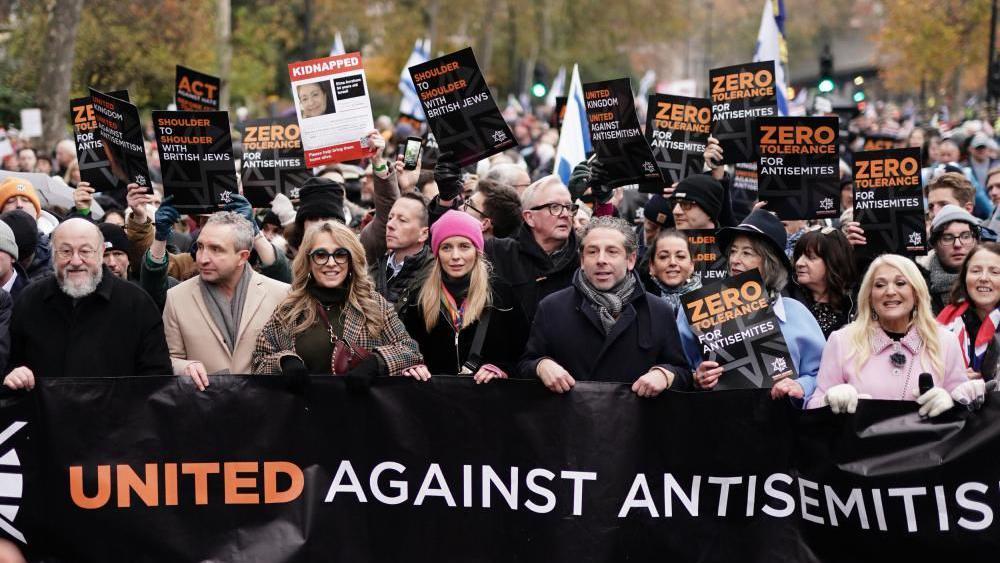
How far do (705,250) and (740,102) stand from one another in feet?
7.75

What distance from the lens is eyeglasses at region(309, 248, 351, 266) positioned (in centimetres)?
656

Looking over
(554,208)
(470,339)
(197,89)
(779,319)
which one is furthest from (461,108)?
(779,319)

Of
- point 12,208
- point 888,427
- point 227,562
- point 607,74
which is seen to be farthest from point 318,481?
point 607,74

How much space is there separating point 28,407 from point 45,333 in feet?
1.24

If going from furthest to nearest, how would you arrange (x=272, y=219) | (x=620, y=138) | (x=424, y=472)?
(x=272, y=219) → (x=620, y=138) → (x=424, y=472)

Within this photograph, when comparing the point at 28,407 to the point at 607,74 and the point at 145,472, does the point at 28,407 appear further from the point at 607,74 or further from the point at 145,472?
the point at 607,74

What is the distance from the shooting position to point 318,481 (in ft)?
20.9

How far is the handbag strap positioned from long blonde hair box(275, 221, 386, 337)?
463 mm

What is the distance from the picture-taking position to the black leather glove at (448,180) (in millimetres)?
8664

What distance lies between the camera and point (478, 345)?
672 centimetres

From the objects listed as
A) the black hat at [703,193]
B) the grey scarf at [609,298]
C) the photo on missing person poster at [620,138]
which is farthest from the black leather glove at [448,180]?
the grey scarf at [609,298]

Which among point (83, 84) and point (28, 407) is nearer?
point (28, 407)

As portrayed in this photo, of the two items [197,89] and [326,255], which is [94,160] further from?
[326,255]

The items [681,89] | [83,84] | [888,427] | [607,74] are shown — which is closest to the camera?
[888,427]
